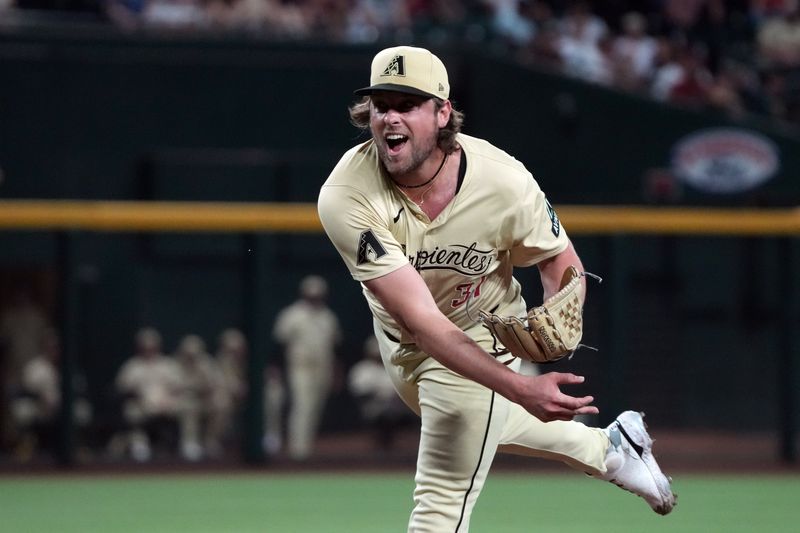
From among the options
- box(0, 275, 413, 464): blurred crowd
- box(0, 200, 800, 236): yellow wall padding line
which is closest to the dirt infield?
box(0, 275, 413, 464): blurred crowd

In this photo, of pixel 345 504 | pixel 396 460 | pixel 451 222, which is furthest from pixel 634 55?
pixel 451 222

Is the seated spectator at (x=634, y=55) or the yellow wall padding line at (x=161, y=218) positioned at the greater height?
the seated spectator at (x=634, y=55)

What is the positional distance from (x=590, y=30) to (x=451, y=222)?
1094 cm

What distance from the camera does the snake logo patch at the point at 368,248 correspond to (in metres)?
4.93

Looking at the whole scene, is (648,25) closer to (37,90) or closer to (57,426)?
(37,90)

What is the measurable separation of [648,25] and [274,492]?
8.50m

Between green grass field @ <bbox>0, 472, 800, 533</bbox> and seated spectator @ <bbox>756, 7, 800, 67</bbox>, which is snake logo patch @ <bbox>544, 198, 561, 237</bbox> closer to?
green grass field @ <bbox>0, 472, 800, 533</bbox>

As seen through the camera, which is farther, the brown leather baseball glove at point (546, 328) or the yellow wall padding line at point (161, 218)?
the yellow wall padding line at point (161, 218)

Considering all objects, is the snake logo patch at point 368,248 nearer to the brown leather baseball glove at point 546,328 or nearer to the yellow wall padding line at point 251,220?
the brown leather baseball glove at point 546,328

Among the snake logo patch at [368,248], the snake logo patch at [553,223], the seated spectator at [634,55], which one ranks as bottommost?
the snake logo patch at [368,248]

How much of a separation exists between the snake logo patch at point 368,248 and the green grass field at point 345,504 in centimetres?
352

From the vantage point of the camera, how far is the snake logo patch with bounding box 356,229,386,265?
493cm

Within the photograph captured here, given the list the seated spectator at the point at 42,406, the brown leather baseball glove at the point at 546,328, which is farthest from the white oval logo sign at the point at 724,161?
the brown leather baseball glove at the point at 546,328

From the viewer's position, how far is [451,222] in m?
5.16
